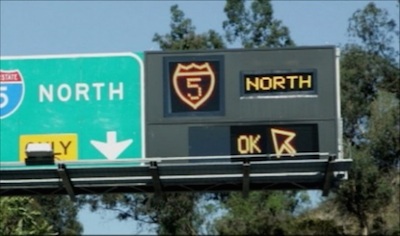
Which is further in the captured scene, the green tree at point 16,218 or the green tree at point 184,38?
the green tree at point 184,38

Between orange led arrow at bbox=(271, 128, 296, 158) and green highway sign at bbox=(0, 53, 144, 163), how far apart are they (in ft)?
5.99

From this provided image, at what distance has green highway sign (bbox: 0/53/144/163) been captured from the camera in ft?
55.7

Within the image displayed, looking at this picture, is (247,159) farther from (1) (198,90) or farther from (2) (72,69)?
(2) (72,69)

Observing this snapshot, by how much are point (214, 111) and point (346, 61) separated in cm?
4124

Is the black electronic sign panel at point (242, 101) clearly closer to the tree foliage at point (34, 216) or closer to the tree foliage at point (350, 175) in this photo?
the tree foliage at point (34, 216)

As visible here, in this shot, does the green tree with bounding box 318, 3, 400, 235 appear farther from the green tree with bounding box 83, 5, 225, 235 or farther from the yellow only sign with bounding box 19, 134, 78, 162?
the yellow only sign with bounding box 19, 134, 78, 162

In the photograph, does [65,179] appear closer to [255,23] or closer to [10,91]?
[10,91]

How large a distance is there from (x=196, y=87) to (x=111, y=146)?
1.41m

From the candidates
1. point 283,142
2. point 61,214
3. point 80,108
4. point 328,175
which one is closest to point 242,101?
point 283,142

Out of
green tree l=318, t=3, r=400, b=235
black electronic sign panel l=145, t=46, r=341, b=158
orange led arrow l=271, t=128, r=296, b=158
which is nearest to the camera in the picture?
orange led arrow l=271, t=128, r=296, b=158

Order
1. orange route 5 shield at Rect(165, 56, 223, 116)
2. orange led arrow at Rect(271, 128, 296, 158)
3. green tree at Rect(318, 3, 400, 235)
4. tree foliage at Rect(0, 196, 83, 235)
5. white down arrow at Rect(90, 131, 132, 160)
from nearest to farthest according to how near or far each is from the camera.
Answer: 1. orange led arrow at Rect(271, 128, 296, 158)
2. orange route 5 shield at Rect(165, 56, 223, 116)
3. white down arrow at Rect(90, 131, 132, 160)
4. tree foliage at Rect(0, 196, 83, 235)
5. green tree at Rect(318, 3, 400, 235)

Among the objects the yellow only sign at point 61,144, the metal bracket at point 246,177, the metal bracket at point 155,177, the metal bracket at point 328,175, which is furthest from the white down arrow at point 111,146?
the metal bracket at point 328,175

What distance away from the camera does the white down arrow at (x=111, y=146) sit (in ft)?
55.6

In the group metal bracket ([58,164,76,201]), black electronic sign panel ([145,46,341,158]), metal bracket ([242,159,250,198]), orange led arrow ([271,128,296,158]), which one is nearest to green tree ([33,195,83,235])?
metal bracket ([58,164,76,201])
